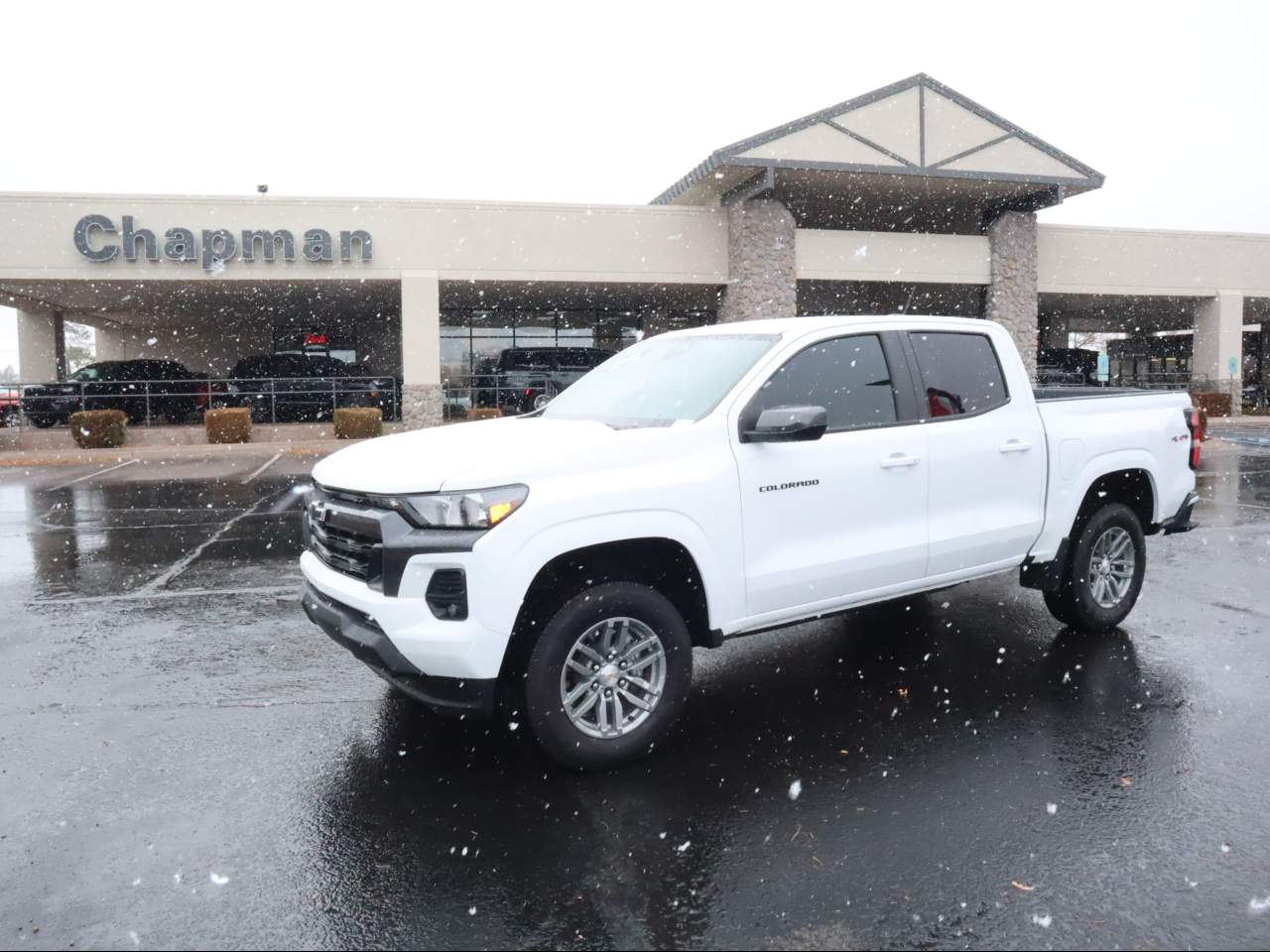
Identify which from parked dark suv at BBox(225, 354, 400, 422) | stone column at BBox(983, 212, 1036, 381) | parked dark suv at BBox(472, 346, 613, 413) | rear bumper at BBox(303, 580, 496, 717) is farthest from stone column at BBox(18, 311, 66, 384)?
rear bumper at BBox(303, 580, 496, 717)

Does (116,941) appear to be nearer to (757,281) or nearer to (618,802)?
(618,802)

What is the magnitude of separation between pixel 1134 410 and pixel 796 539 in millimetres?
2965

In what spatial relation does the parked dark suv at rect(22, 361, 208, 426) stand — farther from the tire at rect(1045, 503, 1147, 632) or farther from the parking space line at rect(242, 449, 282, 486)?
the tire at rect(1045, 503, 1147, 632)

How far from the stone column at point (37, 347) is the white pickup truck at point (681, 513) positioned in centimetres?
2829

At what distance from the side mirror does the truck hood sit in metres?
0.41

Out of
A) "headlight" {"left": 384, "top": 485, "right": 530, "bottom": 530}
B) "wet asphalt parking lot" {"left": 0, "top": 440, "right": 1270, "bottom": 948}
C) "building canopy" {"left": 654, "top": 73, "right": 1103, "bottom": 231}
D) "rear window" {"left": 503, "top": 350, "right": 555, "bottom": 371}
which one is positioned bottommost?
"wet asphalt parking lot" {"left": 0, "top": 440, "right": 1270, "bottom": 948}

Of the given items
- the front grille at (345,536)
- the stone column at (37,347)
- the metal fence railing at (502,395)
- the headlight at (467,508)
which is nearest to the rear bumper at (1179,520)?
the headlight at (467,508)

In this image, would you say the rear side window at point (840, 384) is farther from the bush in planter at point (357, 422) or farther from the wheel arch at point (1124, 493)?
the bush in planter at point (357, 422)

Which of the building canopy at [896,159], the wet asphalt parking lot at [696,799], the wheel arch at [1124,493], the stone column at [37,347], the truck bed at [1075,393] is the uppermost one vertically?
the building canopy at [896,159]

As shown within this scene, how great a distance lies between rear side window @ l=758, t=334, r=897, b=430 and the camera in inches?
187

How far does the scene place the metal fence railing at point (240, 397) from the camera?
970 inches

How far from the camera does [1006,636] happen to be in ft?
20.4

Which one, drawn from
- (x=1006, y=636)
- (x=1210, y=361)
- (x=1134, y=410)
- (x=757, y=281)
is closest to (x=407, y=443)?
(x=1006, y=636)

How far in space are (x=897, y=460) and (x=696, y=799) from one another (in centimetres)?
201
